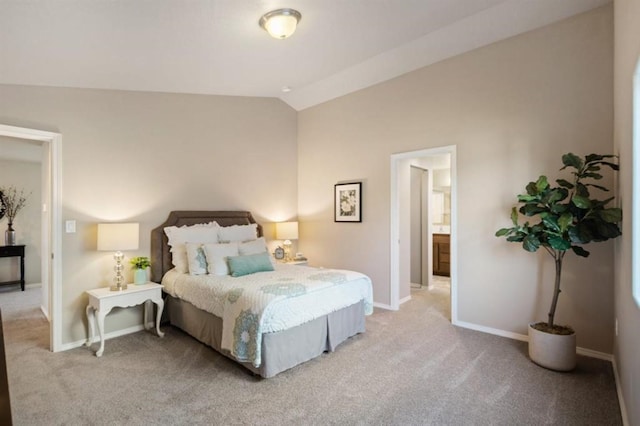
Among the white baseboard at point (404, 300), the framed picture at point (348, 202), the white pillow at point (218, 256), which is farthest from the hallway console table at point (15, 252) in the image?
the white baseboard at point (404, 300)

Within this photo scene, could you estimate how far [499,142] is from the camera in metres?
3.61

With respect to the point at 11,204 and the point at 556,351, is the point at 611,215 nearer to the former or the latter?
the point at 556,351

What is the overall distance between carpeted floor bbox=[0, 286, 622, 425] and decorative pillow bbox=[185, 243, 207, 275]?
73 centimetres

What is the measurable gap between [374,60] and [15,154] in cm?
597

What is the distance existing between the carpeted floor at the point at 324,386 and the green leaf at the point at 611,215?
4.11ft

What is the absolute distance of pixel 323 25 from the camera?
125 inches

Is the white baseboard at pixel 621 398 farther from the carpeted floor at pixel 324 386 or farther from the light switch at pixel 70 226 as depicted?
the light switch at pixel 70 226

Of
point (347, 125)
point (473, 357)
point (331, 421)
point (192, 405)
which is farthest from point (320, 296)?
point (347, 125)

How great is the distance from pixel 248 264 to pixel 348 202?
192cm

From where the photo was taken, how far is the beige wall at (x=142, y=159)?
11.3 feet

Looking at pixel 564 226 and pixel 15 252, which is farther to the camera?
pixel 15 252

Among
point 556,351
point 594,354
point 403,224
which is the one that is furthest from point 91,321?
point 594,354

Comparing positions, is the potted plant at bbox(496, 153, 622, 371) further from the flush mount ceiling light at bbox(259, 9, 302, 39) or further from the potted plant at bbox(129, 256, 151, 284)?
the potted plant at bbox(129, 256, 151, 284)

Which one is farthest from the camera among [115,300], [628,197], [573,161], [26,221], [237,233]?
[26,221]
